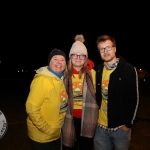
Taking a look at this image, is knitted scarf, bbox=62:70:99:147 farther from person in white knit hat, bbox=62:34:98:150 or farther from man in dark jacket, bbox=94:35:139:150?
man in dark jacket, bbox=94:35:139:150

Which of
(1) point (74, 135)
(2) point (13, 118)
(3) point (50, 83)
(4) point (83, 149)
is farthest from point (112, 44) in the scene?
(2) point (13, 118)

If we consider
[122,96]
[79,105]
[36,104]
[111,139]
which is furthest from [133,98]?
[36,104]

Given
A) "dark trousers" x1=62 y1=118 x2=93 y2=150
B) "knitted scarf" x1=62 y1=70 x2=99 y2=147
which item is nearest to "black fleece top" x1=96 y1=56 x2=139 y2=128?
"knitted scarf" x1=62 y1=70 x2=99 y2=147

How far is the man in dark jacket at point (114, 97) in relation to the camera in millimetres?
2750

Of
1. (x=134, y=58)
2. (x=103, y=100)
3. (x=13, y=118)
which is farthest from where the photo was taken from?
(x=134, y=58)

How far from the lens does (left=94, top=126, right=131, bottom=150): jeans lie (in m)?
2.86

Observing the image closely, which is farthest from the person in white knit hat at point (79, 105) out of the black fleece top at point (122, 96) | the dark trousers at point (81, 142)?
the black fleece top at point (122, 96)

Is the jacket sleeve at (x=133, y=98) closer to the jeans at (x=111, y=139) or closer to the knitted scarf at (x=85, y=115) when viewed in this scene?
the jeans at (x=111, y=139)

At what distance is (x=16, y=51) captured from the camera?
43469mm

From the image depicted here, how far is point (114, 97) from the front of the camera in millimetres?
2797

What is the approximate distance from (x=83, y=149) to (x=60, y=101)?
0.95 metres

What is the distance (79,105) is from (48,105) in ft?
1.88

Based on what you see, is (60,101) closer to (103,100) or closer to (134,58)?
(103,100)

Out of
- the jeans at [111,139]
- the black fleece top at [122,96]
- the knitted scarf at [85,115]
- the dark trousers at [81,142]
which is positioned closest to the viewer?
the black fleece top at [122,96]
